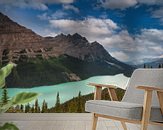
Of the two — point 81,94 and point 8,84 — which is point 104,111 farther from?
point 8,84

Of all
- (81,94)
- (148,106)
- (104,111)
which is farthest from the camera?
(81,94)

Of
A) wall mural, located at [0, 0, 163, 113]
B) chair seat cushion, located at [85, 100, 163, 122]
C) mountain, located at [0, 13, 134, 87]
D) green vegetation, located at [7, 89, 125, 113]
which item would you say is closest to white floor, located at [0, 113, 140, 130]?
green vegetation, located at [7, 89, 125, 113]

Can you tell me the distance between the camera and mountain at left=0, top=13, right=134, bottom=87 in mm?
5789

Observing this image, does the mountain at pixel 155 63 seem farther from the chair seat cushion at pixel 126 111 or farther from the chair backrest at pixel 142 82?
the chair seat cushion at pixel 126 111

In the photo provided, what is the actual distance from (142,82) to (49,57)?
259cm

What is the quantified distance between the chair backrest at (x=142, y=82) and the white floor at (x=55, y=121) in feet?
2.70

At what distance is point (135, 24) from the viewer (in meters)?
5.91

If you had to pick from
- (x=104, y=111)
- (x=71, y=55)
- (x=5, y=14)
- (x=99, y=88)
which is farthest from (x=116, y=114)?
(x=5, y=14)

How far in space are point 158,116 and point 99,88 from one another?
91 centimetres

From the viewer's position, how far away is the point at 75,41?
5926 mm

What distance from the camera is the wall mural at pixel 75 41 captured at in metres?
5.78

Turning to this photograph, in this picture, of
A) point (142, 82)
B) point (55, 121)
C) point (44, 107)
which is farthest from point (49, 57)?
point (142, 82)

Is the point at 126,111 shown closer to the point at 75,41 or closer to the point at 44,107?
the point at 44,107

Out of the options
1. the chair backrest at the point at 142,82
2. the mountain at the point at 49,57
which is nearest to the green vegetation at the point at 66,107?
the mountain at the point at 49,57
